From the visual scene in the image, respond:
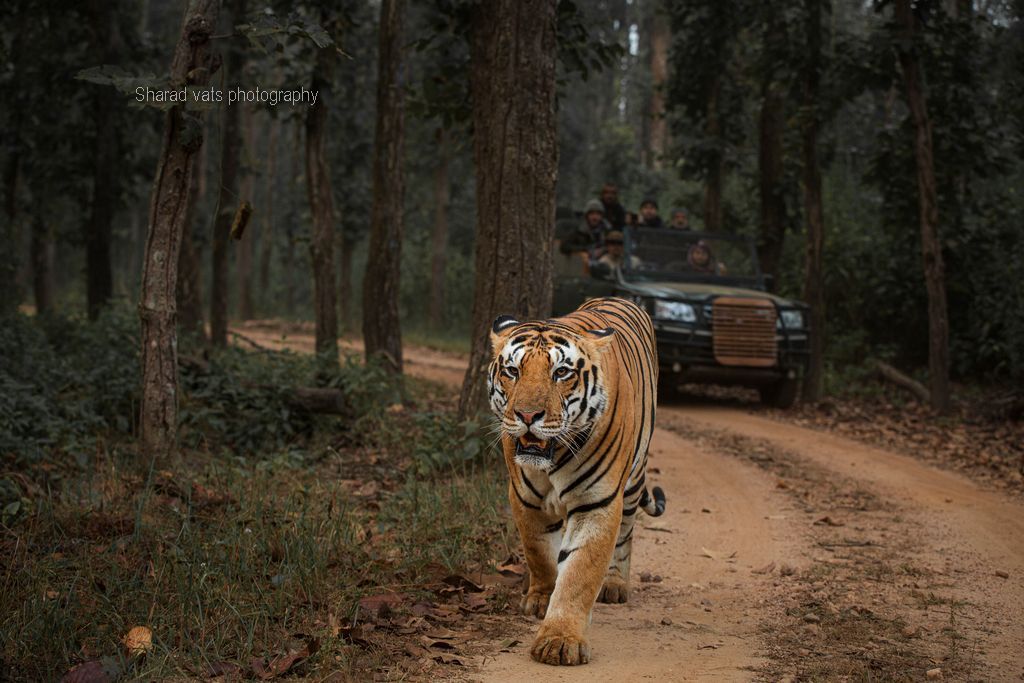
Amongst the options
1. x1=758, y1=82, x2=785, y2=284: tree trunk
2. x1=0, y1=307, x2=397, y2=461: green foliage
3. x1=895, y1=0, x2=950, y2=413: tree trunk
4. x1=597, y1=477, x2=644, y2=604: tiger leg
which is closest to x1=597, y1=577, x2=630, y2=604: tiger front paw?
x1=597, y1=477, x2=644, y2=604: tiger leg

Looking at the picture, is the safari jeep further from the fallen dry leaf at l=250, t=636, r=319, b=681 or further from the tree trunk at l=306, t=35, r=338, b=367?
the fallen dry leaf at l=250, t=636, r=319, b=681

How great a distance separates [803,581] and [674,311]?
6.87 metres

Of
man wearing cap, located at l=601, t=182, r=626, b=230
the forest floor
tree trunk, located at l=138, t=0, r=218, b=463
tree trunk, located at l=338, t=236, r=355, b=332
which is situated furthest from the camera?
tree trunk, located at l=338, t=236, r=355, b=332

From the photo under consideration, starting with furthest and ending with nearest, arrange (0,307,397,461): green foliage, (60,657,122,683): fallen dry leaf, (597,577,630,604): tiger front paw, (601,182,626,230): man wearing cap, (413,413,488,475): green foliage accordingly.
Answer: (601,182,626,230): man wearing cap
(413,413,488,475): green foliage
(0,307,397,461): green foliage
(597,577,630,604): tiger front paw
(60,657,122,683): fallen dry leaf

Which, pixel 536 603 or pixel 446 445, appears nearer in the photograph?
pixel 536 603

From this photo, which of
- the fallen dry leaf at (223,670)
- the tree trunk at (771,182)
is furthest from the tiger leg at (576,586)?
the tree trunk at (771,182)

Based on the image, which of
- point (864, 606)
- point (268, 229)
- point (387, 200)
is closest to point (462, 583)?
point (864, 606)

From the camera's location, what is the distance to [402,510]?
250 inches

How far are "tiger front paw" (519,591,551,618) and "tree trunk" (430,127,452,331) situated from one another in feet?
58.8

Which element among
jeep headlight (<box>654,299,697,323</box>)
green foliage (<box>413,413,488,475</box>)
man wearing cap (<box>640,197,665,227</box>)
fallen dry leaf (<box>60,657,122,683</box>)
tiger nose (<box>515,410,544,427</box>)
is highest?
man wearing cap (<box>640,197,665,227</box>)

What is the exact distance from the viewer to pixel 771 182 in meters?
16.1

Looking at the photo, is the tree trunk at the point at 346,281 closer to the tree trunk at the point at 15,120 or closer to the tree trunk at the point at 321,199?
the tree trunk at the point at 15,120

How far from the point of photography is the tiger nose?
388 cm

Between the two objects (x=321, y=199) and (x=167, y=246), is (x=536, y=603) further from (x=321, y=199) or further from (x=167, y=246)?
(x=321, y=199)
